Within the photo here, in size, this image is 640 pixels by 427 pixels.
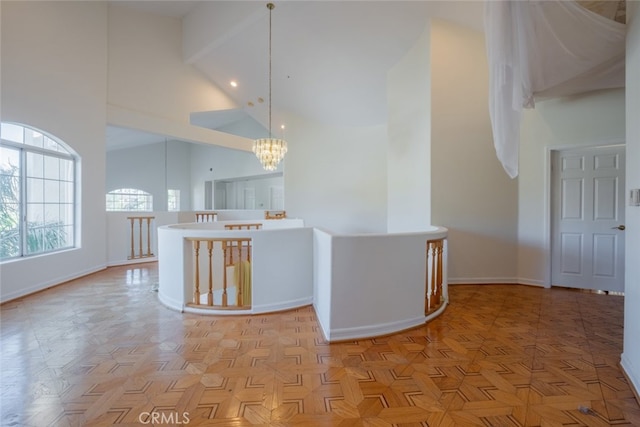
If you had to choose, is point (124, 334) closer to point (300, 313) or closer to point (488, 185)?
point (300, 313)

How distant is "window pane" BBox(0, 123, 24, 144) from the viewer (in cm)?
367

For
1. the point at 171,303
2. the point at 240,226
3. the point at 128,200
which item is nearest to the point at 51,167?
the point at 240,226

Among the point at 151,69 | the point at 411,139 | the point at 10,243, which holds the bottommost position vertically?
the point at 10,243

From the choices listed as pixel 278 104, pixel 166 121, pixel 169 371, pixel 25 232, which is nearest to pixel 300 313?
pixel 169 371

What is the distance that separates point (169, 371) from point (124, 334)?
958mm

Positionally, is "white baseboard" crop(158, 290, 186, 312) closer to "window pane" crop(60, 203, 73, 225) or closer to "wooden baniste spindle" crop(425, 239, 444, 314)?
"window pane" crop(60, 203, 73, 225)

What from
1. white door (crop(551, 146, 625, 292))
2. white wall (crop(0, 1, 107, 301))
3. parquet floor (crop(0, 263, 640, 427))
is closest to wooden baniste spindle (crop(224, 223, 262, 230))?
parquet floor (crop(0, 263, 640, 427))

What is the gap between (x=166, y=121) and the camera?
21.0 ft

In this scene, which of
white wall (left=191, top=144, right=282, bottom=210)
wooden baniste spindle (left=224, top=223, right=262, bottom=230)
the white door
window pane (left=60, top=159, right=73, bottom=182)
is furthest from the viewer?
white wall (left=191, top=144, right=282, bottom=210)

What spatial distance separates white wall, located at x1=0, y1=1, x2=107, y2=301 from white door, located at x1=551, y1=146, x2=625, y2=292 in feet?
23.0

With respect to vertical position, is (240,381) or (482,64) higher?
(482,64)

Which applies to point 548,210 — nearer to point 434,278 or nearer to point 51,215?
point 434,278

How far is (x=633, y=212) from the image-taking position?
1.91 metres

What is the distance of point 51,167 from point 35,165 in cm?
27
